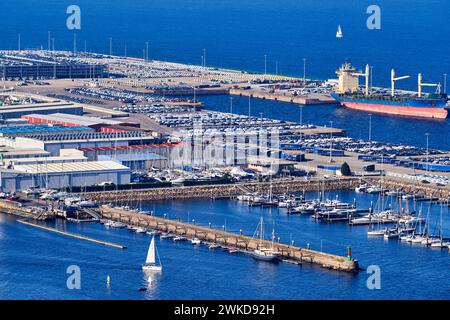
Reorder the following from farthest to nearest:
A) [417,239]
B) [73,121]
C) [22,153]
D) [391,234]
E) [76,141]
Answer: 1. [73,121]
2. [76,141]
3. [22,153]
4. [391,234]
5. [417,239]

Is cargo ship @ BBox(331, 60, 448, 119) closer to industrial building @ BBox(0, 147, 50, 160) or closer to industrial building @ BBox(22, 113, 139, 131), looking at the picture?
industrial building @ BBox(22, 113, 139, 131)

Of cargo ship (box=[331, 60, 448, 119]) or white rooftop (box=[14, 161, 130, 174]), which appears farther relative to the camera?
cargo ship (box=[331, 60, 448, 119])

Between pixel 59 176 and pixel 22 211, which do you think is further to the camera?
pixel 59 176

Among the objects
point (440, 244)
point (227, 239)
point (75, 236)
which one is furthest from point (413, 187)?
point (75, 236)

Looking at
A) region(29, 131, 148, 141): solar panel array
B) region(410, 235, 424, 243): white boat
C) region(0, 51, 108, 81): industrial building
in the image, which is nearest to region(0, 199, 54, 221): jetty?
region(29, 131, 148, 141): solar panel array

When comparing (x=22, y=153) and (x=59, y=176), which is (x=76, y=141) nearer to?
(x=22, y=153)

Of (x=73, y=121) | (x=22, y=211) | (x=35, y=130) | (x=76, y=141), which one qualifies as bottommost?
(x=22, y=211)

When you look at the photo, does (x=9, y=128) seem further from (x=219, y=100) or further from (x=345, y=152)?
(x=219, y=100)

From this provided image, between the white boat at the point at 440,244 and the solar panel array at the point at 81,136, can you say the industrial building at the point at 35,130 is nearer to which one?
the solar panel array at the point at 81,136
